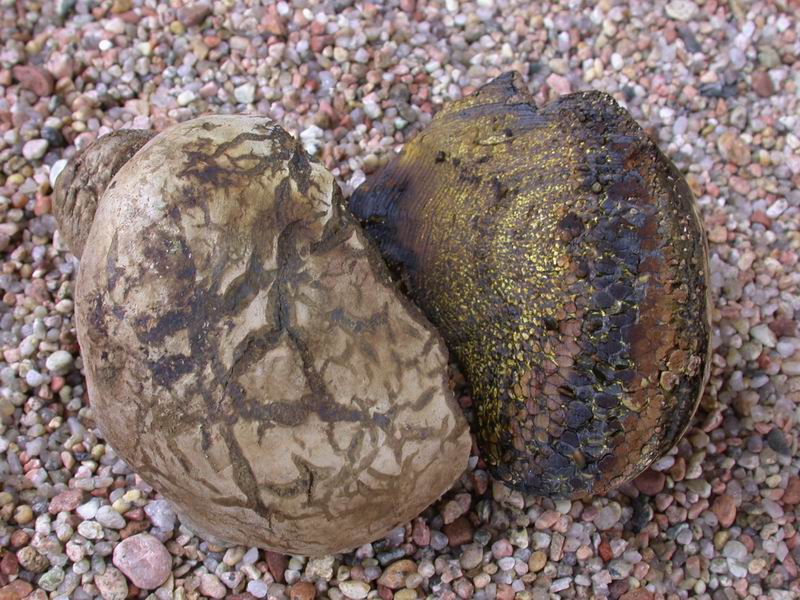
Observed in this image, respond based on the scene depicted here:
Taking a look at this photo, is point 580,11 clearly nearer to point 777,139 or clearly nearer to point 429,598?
point 777,139

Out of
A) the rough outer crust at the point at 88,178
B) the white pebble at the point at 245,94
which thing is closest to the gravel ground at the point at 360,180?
the white pebble at the point at 245,94

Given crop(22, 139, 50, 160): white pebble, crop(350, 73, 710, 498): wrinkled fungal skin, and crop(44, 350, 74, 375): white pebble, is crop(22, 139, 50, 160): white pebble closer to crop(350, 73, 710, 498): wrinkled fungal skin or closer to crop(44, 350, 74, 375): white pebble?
crop(44, 350, 74, 375): white pebble

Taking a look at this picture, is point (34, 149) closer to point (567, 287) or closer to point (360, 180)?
point (360, 180)

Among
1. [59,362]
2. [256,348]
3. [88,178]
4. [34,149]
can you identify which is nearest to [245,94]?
[34,149]

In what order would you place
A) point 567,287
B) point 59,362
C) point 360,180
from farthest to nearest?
point 360,180
point 59,362
point 567,287

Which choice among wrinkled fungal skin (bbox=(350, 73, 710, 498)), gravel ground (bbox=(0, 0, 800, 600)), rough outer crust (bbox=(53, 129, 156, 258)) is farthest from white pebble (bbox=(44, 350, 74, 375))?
wrinkled fungal skin (bbox=(350, 73, 710, 498))

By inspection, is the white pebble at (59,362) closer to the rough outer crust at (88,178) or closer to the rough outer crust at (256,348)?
the rough outer crust at (88,178)
